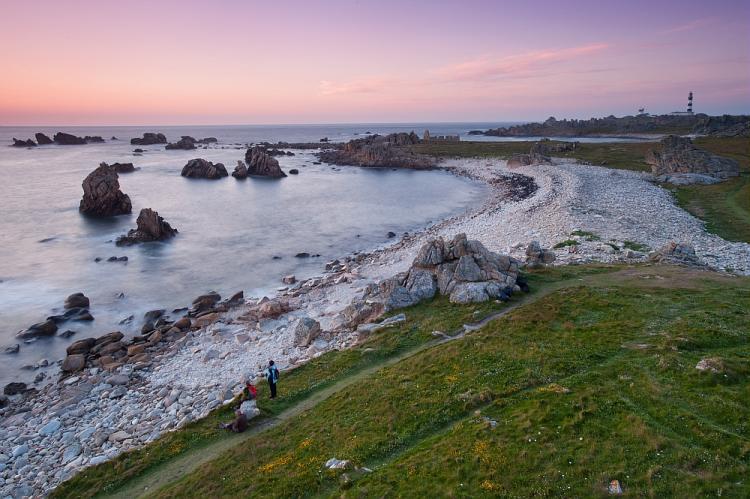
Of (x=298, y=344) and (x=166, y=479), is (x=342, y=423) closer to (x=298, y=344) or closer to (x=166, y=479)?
(x=166, y=479)

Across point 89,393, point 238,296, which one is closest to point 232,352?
point 89,393

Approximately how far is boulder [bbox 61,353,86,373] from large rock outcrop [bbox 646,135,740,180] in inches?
3781

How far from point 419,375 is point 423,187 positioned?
9369 cm

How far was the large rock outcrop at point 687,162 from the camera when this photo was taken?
82.0 metres

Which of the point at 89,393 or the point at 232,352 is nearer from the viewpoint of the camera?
the point at 89,393

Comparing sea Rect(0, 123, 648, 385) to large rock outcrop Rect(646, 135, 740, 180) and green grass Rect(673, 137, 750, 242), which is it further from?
large rock outcrop Rect(646, 135, 740, 180)

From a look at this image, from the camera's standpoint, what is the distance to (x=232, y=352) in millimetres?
33156

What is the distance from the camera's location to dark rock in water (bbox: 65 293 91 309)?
43.5m

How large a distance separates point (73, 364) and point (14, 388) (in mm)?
3527

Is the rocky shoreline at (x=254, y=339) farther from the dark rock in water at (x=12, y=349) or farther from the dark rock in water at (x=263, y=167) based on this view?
the dark rock in water at (x=263, y=167)

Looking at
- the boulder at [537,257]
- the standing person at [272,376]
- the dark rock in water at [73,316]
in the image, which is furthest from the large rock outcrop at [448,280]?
the dark rock in water at [73,316]

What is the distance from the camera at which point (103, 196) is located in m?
79.5

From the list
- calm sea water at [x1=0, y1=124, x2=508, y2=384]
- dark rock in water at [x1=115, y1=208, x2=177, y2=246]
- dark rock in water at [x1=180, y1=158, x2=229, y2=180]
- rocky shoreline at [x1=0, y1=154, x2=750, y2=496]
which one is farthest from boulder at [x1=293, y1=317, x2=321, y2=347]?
dark rock in water at [x1=180, y1=158, x2=229, y2=180]

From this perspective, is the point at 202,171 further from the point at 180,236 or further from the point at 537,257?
the point at 537,257
